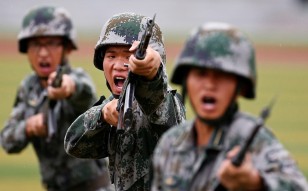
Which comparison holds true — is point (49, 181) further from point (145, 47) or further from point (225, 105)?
point (225, 105)

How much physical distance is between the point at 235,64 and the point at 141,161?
99.5 inches

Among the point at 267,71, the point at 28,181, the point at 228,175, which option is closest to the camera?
the point at 228,175

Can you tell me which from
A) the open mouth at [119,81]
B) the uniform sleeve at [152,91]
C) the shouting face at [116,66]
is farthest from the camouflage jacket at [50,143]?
the uniform sleeve at [152,91]

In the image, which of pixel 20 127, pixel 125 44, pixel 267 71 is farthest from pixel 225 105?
pixel 267 71

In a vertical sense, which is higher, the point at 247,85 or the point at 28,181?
the point at 247,85

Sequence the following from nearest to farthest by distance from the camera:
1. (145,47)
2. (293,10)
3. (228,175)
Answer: (228,175)
(145,47)
(293,10)

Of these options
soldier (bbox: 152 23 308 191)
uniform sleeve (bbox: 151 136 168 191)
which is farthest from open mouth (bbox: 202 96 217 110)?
uniform sleeve (bbox: 151 136 168 191)

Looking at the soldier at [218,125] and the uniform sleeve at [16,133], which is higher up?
the soldier at [218,125]

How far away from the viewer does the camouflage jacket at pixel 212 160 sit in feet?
16.4

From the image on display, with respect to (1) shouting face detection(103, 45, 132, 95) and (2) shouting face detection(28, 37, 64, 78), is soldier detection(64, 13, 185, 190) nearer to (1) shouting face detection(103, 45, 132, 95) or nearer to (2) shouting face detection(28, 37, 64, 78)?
(1) shouting face detection(103, 45, 132, 95)

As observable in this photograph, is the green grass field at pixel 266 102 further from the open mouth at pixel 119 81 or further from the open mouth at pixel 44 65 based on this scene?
the open mouth at pixel 119 81

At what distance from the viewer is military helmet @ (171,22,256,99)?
505 centimetres

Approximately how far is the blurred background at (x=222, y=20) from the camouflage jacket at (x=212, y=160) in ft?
35.7

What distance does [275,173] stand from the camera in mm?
4984
